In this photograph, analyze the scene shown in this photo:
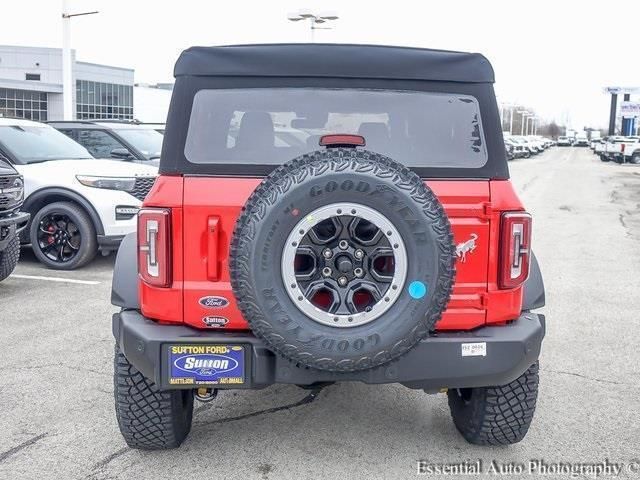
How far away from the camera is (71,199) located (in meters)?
8.81

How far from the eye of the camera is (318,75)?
145 inches

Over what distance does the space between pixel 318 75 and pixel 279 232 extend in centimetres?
97

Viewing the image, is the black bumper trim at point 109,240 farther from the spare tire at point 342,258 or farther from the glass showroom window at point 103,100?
the glass showroom window at point 103,100

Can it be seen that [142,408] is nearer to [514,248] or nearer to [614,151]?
[514,248]

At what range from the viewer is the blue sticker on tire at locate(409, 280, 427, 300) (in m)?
3.13

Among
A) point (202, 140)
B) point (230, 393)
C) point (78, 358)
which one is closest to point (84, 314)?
point (78, 358)

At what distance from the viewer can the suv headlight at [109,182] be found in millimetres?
8836

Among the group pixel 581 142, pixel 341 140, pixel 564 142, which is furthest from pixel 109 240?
pixel 581 142

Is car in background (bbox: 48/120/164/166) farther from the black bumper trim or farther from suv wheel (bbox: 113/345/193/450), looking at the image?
suv wheel (bbox: 113/345/193/450)

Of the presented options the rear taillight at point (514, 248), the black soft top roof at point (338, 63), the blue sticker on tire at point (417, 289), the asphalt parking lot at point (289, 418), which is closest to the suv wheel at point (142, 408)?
the asphalt parking lot at point (289, 418)

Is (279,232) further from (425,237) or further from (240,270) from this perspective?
(425,237)

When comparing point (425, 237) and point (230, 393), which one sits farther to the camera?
point (230, 393)

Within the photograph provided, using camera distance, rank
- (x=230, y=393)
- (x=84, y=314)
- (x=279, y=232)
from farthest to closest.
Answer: (x=84, y=314)
(x=230, y=393)
(x=279, y=232)

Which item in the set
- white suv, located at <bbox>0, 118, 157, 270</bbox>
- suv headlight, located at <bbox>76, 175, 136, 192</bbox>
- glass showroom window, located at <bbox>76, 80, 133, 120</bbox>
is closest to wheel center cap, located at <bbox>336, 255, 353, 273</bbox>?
white suv, located at <bbox>0, 118, 157, 270</bbox>
